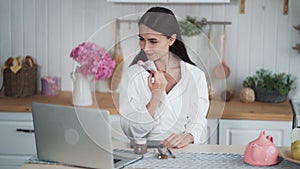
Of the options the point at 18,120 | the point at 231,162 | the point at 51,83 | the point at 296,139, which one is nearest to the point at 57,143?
the point at 231,162

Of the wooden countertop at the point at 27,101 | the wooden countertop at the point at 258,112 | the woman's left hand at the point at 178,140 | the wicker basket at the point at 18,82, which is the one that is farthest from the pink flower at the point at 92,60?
the woman's left hand at the point at 178,140

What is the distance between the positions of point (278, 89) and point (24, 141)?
1.58m

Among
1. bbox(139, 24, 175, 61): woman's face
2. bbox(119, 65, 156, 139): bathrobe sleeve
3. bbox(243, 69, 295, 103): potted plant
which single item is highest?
bbox(139, 24, 175, 61): woman's face

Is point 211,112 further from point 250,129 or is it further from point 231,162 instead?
point 250,129

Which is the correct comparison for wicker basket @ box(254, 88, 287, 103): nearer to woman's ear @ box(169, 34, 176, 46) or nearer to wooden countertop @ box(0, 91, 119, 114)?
wooden countertop @ box(0, 91, 119, 114)

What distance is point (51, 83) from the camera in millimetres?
3746

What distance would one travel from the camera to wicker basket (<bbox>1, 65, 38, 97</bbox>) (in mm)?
3680

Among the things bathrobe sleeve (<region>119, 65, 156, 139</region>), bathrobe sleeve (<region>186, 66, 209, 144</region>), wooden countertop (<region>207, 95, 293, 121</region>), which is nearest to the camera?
bathrobe sleeve (<region>119, 65, 156, 139</region>)

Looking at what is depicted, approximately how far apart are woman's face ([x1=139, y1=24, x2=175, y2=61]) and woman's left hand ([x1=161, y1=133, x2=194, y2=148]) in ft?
1.17

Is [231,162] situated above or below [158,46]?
below

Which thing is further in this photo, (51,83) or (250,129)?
(51,83)

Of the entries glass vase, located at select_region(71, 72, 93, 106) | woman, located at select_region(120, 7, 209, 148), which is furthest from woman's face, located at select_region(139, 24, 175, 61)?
glass vase, located at select_region(71, 72, 93, 106)

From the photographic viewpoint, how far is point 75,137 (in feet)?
6.84

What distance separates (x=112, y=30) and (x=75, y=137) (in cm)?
175
